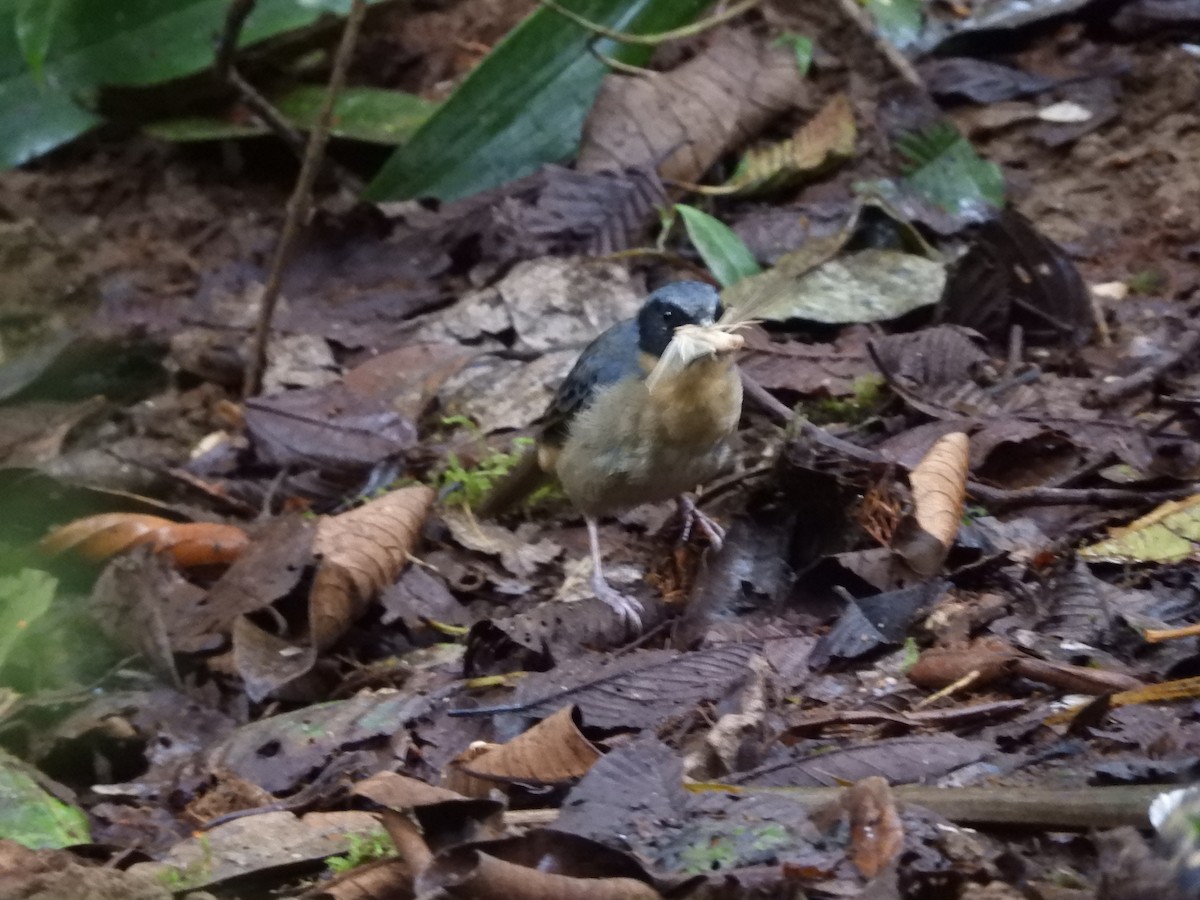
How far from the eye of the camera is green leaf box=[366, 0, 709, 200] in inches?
256

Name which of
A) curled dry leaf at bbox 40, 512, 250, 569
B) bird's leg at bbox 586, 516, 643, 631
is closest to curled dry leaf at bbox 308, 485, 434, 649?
curled dry leaf at bbox 40, 512, 250, 569

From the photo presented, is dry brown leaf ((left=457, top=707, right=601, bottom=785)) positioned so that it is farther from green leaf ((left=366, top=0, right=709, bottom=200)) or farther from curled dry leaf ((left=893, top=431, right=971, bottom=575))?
green leaf ((left=366, top=0, right=709, bottom=200))

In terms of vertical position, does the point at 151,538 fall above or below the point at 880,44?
below

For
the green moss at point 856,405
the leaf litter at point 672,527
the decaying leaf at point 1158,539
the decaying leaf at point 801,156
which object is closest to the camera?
the leaf litter at point 672,527

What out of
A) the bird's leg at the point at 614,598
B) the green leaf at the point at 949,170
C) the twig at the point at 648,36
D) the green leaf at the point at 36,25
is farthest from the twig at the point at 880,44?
the green leaf at the point at 36,25

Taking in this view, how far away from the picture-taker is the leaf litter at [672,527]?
8.36ft

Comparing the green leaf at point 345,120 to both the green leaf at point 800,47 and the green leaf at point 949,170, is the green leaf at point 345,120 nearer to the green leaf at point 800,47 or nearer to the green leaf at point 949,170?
the green leaf at point 800,47

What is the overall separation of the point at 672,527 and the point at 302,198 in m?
2.18

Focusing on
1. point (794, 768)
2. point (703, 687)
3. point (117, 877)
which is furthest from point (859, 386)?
point (117, 877)

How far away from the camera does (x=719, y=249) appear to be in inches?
211

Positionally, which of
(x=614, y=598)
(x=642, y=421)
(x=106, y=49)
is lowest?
(x=614, y=598)

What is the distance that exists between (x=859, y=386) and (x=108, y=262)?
435 centimetres

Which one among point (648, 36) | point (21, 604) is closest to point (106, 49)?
point (648, 36)

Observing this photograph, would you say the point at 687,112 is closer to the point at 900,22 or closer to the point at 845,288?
the point at 900,22
